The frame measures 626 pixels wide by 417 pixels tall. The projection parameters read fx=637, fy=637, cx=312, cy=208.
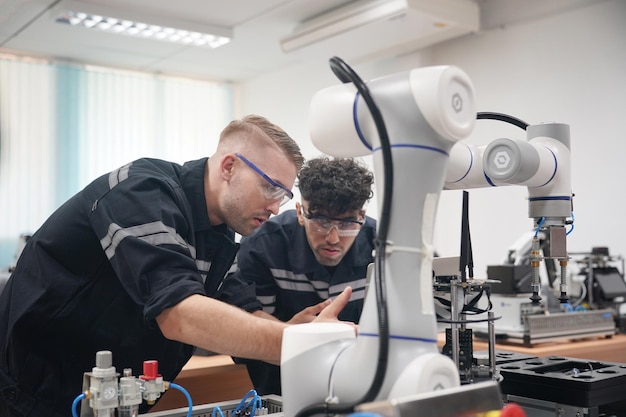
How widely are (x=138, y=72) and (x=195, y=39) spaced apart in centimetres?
123

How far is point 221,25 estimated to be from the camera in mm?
4449

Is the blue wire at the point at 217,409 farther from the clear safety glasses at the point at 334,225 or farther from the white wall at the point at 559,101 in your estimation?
the white wall at the point at 559,101

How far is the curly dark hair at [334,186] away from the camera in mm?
2012

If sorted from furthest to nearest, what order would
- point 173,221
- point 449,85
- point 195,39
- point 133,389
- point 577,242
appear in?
point 195,39
point 577,242
point 173,221
point 133,389
point 449,85

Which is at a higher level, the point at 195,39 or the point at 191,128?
the point at 195,39

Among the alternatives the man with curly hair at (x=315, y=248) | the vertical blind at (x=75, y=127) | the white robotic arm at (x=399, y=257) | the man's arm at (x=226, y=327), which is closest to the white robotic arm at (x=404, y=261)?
the white robotic arm at (x=399, y=257)

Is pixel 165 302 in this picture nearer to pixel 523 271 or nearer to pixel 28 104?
pixel 523 271

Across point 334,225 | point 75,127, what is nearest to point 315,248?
point 334,225

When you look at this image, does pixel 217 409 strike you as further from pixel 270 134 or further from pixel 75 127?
pixel 75 127

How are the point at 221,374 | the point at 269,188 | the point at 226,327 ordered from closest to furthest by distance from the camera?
the point at 226,327 < the point at 269,188 < the point at 221,374

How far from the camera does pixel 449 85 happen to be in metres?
0.80

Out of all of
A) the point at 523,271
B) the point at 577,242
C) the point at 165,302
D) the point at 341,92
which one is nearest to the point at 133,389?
the point at 165,302

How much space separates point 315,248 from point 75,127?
12.7ft

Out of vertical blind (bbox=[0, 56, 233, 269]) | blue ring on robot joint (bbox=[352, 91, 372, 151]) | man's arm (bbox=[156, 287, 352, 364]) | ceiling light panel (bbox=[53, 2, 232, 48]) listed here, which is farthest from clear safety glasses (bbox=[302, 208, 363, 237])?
vertical blind (bbox=[0, 56, 233, 269])
